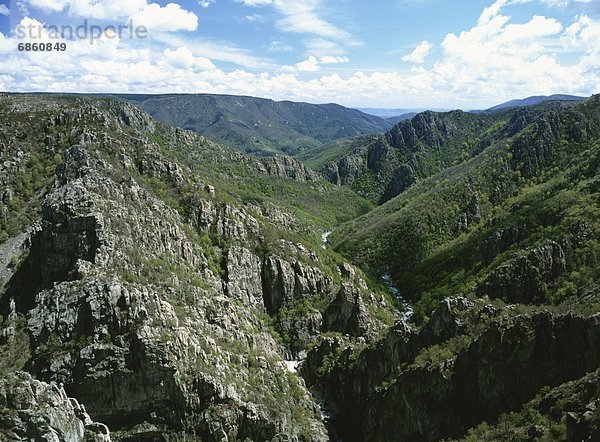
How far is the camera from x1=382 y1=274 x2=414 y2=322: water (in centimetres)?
14150

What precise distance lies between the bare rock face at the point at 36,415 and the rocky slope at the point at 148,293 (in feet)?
66.9

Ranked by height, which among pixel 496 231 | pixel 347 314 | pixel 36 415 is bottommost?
pixel 347 314

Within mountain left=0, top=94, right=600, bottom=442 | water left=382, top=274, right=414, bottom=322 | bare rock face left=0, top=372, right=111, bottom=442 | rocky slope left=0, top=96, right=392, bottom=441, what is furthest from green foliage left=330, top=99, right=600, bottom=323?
bare rock face left=0, top=372, right=111, bottom=442

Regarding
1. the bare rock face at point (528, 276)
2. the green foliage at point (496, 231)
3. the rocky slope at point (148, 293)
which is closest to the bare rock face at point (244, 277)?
the rocky slope at point (148, 293)

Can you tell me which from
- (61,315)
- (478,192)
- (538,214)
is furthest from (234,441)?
(478,192)

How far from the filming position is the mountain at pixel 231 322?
67.4 metres

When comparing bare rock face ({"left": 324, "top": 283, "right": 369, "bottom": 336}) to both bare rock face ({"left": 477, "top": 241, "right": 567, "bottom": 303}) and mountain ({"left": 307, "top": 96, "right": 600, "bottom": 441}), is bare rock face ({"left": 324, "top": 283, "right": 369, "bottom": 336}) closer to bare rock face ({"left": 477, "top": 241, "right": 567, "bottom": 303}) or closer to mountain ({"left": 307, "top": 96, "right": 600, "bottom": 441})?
mountain ({"left": 307, "top": 96, "right": 600, "bottom": 441})

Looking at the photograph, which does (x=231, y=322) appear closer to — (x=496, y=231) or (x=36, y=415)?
(x=36, y=415)

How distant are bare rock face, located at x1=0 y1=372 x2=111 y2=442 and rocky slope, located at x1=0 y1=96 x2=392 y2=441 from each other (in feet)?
66.9

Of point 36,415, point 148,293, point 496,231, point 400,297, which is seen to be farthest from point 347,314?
point 36,415

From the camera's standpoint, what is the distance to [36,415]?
46156mm

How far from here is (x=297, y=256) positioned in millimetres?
130000

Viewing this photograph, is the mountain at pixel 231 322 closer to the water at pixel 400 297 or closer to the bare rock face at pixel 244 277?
the bare rock face at pixel 244 277

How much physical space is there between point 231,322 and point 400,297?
8077 centimetres
